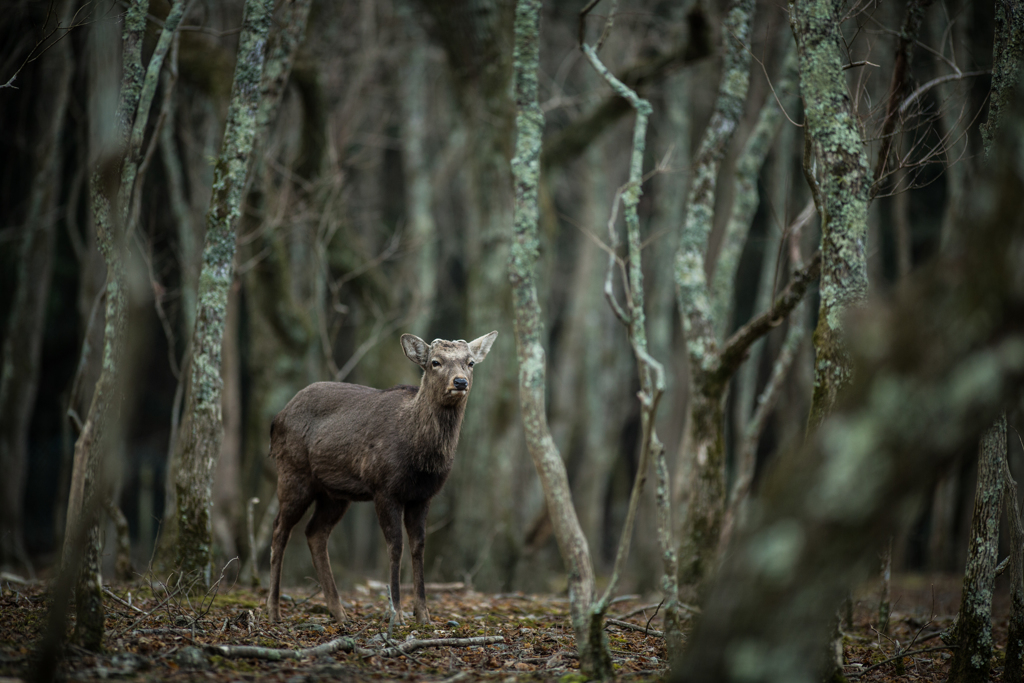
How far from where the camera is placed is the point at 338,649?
530 centimetres

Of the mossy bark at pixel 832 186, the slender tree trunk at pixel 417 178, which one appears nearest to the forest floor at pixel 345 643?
the mossy bark at pixel 832 186

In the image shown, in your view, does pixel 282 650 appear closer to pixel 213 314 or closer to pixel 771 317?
pixel 213 314

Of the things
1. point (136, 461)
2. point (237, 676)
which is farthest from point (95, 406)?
point (136, 461)

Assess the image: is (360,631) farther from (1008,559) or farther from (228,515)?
(228,515)

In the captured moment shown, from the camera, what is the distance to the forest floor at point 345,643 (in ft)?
14.9

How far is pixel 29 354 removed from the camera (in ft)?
43.3

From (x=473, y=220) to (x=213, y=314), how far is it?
816cm

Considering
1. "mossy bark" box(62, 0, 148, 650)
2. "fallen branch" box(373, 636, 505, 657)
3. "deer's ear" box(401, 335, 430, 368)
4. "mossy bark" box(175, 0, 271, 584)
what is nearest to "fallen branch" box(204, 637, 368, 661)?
"fallen branch" box(373, 636, 505, 657)

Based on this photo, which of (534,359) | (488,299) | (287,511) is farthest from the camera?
(488,299)

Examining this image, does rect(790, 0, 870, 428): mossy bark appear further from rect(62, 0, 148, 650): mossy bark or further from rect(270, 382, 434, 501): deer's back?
rect(62, 0, 148, 650): mossy bark

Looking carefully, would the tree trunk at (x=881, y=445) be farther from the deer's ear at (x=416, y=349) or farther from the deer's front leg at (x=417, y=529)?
the deer's ear at (x=416, y=349)

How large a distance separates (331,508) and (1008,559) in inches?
209

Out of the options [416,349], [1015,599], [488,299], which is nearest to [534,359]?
[416,349]

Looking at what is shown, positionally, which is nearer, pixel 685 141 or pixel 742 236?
pixel 742 236
